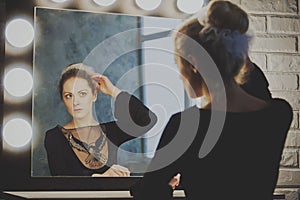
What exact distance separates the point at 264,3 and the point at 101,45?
55cm

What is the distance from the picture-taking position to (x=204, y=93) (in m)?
1.57

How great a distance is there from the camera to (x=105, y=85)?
5.03ft

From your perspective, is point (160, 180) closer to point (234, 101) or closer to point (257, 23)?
point (234, 101)

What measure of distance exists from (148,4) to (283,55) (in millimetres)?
463

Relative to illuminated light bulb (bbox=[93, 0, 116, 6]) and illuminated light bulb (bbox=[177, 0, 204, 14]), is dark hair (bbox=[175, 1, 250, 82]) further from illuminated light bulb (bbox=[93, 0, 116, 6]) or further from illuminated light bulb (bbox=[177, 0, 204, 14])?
illuminated light bulb (bbox=[93, 0, 116, 6])

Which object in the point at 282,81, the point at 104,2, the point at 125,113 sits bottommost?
the point at 125,113

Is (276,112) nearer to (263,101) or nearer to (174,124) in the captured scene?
(263,101)

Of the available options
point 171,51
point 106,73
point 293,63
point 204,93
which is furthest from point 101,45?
point 293,63

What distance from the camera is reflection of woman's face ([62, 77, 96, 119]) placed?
150cm

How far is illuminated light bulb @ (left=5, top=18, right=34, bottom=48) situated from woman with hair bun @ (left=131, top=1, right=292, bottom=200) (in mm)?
425

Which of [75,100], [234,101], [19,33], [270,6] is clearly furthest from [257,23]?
[19,33]

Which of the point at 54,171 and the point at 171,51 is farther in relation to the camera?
the point at 171,51

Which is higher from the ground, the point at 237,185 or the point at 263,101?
the point at 263,101

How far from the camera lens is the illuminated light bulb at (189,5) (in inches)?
64.9
